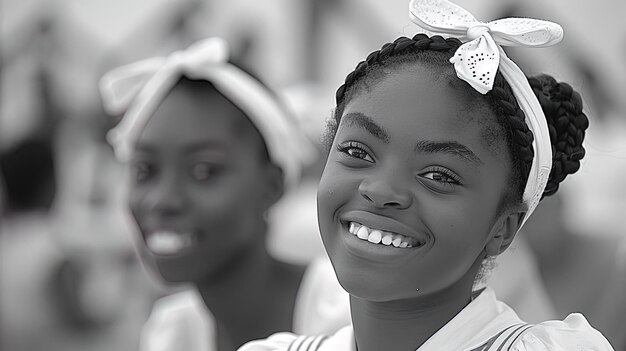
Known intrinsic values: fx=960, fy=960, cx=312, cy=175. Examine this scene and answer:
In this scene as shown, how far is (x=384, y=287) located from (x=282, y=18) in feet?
8.77

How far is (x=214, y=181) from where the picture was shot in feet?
5.93

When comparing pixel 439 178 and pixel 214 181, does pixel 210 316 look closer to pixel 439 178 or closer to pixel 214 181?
pixel 214 181

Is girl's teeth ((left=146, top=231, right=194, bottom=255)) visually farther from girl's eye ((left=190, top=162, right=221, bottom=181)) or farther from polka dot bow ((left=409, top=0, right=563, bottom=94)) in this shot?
polka dot bow ((left=409, top=0, right=563, bottom=94))

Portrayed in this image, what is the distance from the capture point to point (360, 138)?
1133mm

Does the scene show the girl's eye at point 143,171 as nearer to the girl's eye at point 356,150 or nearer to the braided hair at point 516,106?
the braided hair at point 516,106

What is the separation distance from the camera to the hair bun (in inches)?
48.0

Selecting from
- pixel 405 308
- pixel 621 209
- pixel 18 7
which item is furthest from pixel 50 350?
pixel 405 308

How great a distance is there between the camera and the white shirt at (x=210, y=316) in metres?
1.78

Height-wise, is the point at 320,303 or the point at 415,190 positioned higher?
the point at 415,190

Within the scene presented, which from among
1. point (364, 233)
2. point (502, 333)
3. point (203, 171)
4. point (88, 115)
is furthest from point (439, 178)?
point (88, 115)

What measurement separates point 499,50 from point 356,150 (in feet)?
0.68

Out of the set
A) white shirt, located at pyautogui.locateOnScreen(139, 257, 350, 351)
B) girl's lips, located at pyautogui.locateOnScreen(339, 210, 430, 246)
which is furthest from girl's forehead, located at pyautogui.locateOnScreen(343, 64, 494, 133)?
white shirt, located at pyautogui.locateOnScreen(139, 257, 350, 351)

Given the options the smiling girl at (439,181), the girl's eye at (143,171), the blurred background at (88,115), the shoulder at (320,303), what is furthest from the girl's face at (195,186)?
the blurred background at (88,115)

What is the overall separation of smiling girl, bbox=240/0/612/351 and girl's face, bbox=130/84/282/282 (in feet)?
2.02
